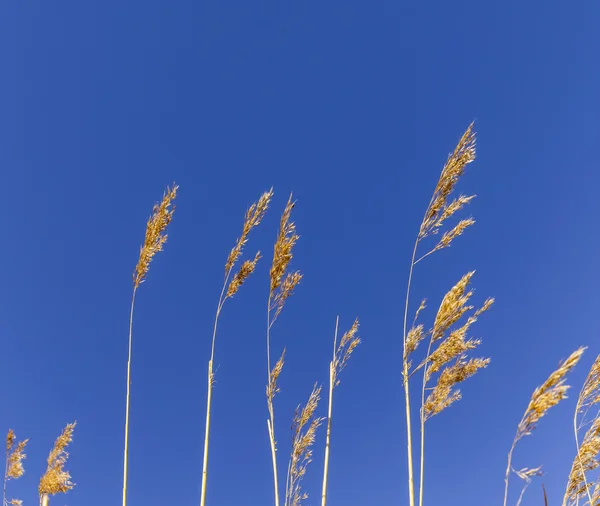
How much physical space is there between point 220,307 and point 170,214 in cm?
73

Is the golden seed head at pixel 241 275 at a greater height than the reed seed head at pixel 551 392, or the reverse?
the golden seed head at pixel 241 275

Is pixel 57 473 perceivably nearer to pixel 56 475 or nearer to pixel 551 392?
pixel 56 475

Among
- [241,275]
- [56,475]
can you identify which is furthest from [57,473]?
[241,275]

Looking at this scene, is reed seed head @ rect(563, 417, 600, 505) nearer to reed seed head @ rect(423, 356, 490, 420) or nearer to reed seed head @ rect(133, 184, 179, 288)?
reed seed head @ rect(423, 356, 490, 420)

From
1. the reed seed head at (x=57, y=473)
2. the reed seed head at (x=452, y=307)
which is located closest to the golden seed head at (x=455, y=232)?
A: the reed seed head at (x=452, y=307)

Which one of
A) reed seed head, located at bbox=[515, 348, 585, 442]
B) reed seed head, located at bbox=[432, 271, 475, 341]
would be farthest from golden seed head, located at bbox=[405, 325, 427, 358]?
reed seed head, located at bbox=[515, 348, 585, 442]

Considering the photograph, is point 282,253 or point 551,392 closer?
point 551,392

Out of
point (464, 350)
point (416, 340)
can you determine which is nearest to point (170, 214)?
point (416, 340)

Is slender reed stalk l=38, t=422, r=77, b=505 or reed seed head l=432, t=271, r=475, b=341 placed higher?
reed seed head l=432, t=271, r=475, b=341

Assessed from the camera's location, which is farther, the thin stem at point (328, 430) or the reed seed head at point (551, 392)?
the thin stem at point (328, 430)

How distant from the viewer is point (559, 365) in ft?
6.24

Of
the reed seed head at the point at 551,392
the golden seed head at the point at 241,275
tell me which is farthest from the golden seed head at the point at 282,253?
the reed seed head at the point at 551,392

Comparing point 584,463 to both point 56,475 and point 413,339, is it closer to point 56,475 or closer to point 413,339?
point 413,339

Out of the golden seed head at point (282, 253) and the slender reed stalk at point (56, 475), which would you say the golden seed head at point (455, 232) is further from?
the slender reed stalk at point (56, 475)
